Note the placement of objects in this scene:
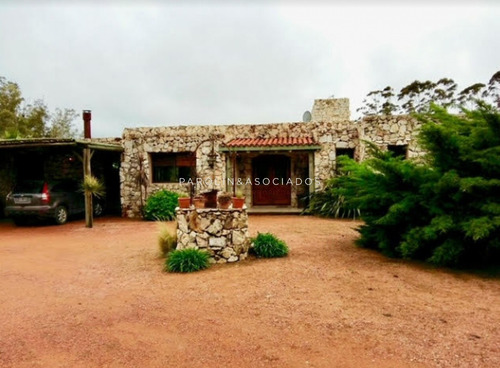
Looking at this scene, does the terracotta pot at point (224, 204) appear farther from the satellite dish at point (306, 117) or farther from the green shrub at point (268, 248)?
the satellite dish at point (306, 117)

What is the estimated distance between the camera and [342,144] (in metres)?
12.1

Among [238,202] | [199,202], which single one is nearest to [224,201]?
[238,202]

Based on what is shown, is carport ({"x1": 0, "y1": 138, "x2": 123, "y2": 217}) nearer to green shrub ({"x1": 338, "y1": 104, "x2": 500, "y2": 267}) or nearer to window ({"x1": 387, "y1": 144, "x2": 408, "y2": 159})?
window ({"x1": 387, "y1": 144, "x2": 408, "y2": 159})

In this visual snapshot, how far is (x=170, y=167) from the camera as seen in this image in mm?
12891

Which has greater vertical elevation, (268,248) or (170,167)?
(170,167)

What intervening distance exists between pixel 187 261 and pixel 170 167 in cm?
817

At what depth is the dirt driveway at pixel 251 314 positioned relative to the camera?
2717 mm

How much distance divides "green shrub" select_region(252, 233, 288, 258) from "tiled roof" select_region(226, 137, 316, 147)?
589 cm

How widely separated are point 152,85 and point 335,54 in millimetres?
12705

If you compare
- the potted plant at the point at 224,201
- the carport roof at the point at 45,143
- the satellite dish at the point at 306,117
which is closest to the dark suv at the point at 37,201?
the carport roof at the point at 45,143

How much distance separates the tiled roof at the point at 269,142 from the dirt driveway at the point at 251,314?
231 inches

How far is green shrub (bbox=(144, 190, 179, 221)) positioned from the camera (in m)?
11.4

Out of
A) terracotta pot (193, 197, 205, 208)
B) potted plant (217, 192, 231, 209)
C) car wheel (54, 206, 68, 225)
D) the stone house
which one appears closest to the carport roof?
car wheel (54, 206, 68, 225)

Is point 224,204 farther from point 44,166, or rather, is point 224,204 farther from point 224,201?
point 44,166
